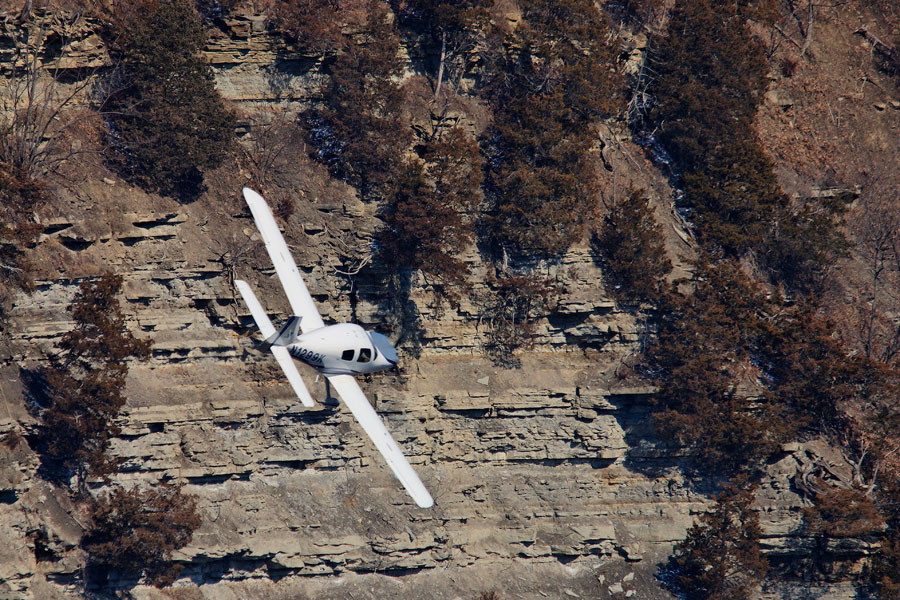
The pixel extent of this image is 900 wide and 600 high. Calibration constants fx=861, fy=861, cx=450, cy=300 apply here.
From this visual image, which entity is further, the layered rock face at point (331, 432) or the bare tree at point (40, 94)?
the layered rock face at point (331, 432)

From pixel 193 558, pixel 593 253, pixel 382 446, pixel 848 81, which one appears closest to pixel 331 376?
pixel 382 446

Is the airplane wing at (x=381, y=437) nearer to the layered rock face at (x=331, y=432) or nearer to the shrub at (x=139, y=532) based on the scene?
the layered rock face at (x=331, y=432)

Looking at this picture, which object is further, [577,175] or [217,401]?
[577,175]

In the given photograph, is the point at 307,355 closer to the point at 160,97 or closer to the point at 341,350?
the point at 341,350

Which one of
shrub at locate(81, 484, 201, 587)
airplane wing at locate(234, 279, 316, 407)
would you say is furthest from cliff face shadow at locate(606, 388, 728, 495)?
shrub at locate(81, 484, 201, 587)

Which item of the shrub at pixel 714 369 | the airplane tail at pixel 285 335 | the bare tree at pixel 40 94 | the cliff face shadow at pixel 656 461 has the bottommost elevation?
the cliff face shadow at pixel 656 461

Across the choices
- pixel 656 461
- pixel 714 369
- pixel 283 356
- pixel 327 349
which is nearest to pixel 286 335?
pixel 283 356

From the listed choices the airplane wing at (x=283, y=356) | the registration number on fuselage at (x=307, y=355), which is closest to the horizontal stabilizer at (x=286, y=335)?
the airplane wing at (x=283, y=356)

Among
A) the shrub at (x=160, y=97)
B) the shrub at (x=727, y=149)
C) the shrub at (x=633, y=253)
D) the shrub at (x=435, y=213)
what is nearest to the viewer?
the shrub at (x=160, y=97)

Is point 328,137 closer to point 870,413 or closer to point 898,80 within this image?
point 870,413
